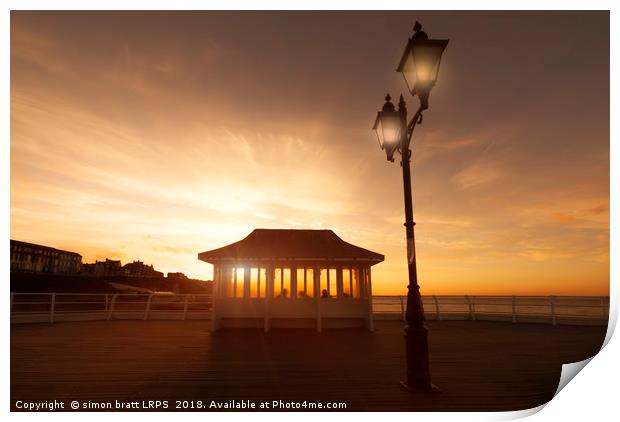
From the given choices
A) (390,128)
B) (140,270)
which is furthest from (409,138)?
(140,270)

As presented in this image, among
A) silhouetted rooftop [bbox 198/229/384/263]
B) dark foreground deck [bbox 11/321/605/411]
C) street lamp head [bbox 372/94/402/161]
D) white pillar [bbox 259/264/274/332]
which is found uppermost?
street lamp head [bbox 372/94/402/161]

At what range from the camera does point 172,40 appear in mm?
6258

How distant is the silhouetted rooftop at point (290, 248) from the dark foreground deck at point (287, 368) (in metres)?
2.39

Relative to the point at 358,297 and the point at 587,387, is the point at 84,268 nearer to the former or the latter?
the point at 358,297

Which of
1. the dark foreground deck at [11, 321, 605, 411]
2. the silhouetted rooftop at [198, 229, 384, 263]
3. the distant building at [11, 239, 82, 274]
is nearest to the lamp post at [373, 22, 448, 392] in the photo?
the dark foreground deck at [11, 321, 605, 411]

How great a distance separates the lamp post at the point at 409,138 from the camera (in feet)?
12.3

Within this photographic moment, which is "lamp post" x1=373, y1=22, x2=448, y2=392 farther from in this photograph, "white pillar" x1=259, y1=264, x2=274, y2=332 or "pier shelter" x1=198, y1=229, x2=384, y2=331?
"white pillar" x1=259, y1=264, x2=274, y2=332

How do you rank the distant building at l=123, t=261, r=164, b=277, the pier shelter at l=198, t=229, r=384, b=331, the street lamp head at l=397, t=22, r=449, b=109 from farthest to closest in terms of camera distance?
the distant building at l=123, t=261, r=164, b=277
the pier shelter at l=198, t=229, r=384, b=331
the street lamp head at l=397, t=22, r=449, b=109

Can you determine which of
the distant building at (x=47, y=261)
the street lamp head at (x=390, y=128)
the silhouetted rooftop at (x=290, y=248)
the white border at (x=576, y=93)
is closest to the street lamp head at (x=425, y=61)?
the street lamp head at (x=390, y=128)

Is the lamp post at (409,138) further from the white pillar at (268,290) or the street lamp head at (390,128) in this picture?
the white pillar at (268,290)

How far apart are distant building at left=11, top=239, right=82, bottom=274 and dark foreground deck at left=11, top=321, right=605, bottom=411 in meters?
31.2

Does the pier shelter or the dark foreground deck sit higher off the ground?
the pier shelter

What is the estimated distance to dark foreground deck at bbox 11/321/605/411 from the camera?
451 cm

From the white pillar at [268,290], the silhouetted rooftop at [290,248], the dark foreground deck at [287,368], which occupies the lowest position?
the dark foreground deck at [287,368]
